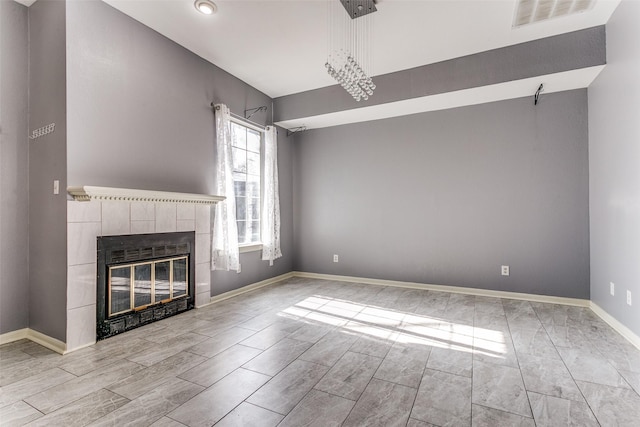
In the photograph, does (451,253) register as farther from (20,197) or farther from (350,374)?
(20,197)

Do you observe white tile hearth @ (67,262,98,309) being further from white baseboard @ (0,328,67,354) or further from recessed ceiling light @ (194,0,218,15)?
recessed ceiling light @ (194,0,218,15)

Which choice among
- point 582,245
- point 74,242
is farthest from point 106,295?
point 582,245

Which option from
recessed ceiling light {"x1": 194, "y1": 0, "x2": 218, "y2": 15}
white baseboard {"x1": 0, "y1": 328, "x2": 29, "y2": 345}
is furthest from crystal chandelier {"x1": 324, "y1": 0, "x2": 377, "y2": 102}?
white baseboard {"x1": 0, "y1": 328, "x2": 29, "y2": 345}

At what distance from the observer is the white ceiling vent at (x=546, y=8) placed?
2.70m

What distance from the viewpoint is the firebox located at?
2697 mm

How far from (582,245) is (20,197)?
604 cm

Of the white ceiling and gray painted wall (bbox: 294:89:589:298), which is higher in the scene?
the white ceiling

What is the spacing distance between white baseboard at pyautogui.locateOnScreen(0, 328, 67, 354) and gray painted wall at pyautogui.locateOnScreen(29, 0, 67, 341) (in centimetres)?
5

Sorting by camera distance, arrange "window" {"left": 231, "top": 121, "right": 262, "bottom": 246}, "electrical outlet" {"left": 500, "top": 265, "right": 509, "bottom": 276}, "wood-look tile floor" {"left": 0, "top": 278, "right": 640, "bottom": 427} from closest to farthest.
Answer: "wood-look tile floor" {"left": 0, "top": 278, "right": 640, "bottom": 427}
"electrical outlet" {"left": 500, "top": 265, "right": 509, "bottom": 276}
"window" {"left": 231, "top": 121, "right": 262, "bottom": 246}

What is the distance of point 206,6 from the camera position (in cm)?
281

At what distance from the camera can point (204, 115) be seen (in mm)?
3773

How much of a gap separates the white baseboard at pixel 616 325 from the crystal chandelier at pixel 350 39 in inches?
129

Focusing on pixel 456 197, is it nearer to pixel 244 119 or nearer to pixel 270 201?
pixel 270 201

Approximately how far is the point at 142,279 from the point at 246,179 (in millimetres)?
2063
